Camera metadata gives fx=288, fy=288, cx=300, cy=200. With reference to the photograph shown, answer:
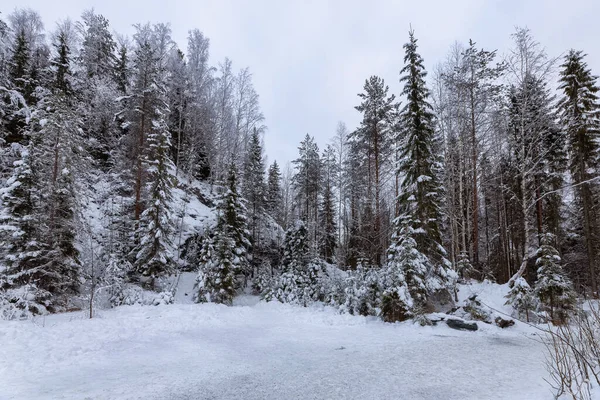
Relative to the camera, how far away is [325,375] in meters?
5.90

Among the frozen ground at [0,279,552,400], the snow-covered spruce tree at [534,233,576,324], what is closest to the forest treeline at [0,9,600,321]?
the snow-covered spruce tree at [534,233,576,324]

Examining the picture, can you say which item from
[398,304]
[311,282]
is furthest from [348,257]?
[398,304]

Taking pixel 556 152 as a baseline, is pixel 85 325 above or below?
below

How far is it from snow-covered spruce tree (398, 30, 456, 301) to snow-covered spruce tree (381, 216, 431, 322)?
0.69 meters

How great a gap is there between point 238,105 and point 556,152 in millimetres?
28807

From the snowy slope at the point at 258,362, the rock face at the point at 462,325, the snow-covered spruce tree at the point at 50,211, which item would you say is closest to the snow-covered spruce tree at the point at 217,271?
the snowy slope at the point at 258,362

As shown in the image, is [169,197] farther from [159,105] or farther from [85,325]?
[85,325]

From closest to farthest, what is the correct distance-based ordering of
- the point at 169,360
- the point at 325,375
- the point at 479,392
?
the point at 479,392, the point at 325,375, the point at 169,360

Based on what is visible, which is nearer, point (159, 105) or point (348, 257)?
point (159, 105)

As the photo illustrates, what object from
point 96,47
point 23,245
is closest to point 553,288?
point 23,245

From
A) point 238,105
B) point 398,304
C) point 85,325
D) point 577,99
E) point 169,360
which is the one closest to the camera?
point 169,360

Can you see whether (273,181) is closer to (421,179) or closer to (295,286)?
(295,286)

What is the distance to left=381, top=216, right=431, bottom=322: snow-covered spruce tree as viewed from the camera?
11.2m

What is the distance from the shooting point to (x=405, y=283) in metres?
11.4
